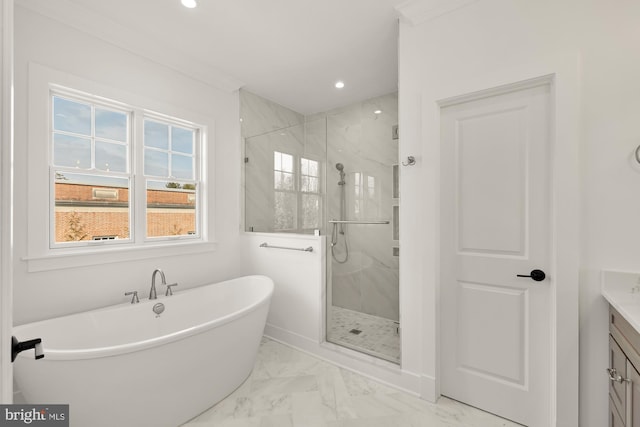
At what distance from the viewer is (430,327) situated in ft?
6.40

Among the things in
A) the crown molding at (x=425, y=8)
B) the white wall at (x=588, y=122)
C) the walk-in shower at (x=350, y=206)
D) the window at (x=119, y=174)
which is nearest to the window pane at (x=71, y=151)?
the window at (x=119, y=174)

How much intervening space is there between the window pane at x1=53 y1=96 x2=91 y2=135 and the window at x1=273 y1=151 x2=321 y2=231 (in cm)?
157

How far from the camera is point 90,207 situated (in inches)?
89.3

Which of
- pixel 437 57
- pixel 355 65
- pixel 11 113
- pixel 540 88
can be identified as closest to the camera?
pixel 11 113

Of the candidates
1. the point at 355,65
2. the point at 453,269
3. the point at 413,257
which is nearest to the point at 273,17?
the point at 355,65

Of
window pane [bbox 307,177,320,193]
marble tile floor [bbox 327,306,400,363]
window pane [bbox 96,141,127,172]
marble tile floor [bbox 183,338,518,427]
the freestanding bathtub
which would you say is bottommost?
marble tile floor [bbox 183,338,518,427]

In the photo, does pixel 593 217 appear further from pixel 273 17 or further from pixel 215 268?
pixel 215 268

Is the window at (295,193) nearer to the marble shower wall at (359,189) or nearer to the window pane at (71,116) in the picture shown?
the marble shower wall at (359,189)

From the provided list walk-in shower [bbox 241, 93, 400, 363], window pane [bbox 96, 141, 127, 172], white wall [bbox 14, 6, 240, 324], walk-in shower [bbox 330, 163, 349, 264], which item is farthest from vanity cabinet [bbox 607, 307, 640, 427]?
window pane [bbox 96, 141, 127, 172]

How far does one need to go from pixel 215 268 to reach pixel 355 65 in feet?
8.11

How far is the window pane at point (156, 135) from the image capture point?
8.48ft

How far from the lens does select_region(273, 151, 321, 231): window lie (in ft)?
8.77

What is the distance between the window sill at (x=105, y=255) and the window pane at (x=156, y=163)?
68 centimetres

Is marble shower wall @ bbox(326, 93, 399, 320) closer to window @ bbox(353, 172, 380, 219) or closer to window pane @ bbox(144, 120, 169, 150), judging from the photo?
window @ bbox(353, 172, 380, 219)
